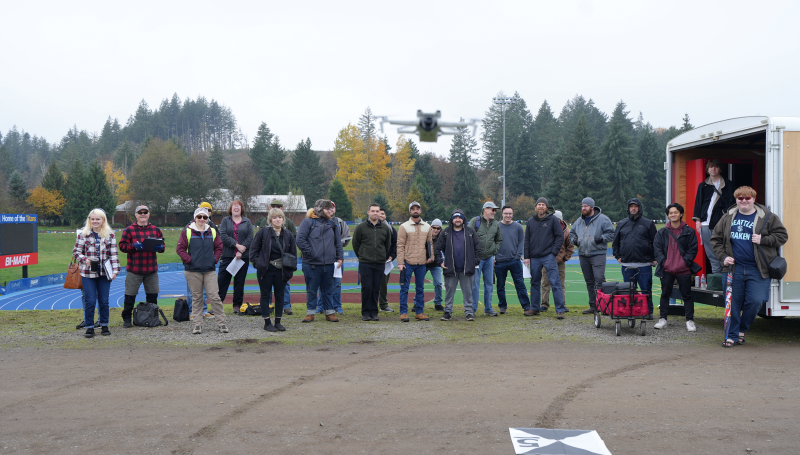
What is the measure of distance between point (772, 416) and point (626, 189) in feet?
202

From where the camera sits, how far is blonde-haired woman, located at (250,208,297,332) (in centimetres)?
855

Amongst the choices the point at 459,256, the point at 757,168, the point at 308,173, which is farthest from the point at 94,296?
the point at 308,173

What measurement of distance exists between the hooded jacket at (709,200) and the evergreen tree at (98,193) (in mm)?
62398

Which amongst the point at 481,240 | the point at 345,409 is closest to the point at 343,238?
the point at 481,240

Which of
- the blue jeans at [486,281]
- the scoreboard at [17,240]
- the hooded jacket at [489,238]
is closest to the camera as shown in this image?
the hooded jacket at [489,238]

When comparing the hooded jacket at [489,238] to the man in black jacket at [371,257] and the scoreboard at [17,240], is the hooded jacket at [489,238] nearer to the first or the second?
the man in black jacket at [371,257]

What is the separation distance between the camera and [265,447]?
4.14 meters

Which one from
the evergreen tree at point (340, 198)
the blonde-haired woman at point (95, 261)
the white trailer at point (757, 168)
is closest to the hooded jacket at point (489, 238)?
the white trailer at point (757, 168)

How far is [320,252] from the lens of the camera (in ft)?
30.9

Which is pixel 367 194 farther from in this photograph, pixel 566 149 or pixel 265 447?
pixel 265 447

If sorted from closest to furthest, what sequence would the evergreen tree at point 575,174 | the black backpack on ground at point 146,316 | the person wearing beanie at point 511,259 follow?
the black backpack on ground at point 146,316 → the person wearing beanie at point 511,259 → the evergreen tree at point 575,174

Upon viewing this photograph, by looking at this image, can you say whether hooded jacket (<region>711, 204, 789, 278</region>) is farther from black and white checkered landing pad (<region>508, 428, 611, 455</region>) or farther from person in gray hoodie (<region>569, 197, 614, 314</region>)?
black and white checkered landing pad (<region>508, 428, 611, 455</region>)

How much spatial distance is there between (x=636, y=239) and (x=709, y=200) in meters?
1.39

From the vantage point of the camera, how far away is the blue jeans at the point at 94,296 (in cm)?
823
